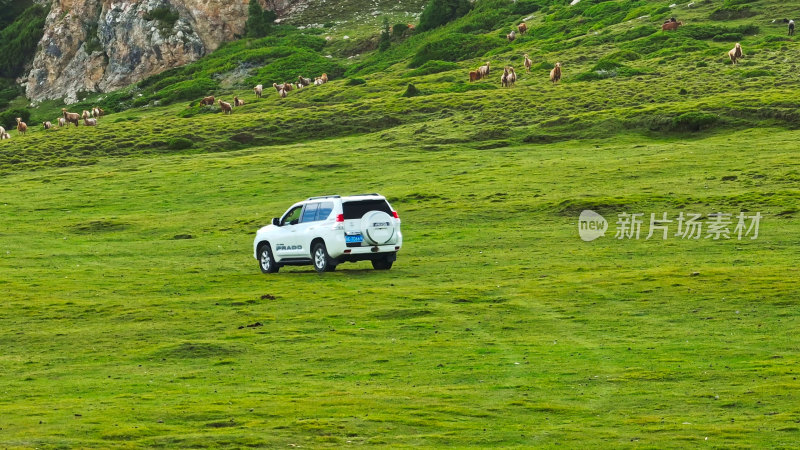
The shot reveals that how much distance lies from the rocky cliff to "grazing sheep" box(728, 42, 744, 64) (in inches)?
2948

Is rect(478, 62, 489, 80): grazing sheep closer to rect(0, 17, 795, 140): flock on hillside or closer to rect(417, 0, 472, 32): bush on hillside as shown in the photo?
rect(0, 17, 795, 140): flock on hillside

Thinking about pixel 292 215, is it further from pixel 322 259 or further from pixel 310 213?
pixel 322 259

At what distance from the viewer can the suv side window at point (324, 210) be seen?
34344 mm

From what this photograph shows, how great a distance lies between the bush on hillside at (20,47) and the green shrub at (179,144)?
8278 centimetres

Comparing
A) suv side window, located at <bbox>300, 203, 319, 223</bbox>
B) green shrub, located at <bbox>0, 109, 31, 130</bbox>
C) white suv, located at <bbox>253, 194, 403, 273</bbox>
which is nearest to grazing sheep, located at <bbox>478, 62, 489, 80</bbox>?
green shrub, located at <bbox>0, 109, 31, 130</bbox>

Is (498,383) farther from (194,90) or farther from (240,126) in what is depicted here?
(194,90)

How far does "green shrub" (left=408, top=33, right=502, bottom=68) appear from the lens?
110312 mm

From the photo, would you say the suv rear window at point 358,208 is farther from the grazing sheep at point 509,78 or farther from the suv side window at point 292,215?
the grazing sheep at point 509,78

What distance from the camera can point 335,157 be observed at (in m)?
69.1

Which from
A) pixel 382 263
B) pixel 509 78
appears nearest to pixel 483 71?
pixel 509 78

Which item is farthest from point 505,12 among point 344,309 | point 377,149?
point 344,309

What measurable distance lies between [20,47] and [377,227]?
135 meters

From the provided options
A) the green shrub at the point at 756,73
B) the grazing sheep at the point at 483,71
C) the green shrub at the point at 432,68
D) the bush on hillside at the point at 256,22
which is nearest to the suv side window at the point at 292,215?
the green shrub at the point at 756,73

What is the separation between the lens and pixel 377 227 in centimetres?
3409
